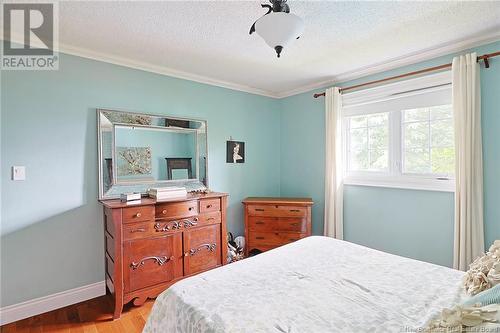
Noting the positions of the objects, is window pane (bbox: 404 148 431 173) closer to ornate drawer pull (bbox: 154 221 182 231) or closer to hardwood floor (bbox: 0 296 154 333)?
ornate drawer pull (bbox: 154 221 182 231)

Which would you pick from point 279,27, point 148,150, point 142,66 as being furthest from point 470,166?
point 142,66

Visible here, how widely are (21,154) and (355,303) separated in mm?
2681

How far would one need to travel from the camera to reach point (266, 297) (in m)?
1.24

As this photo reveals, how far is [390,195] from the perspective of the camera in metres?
2.86

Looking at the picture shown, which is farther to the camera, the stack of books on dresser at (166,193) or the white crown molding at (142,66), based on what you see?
the stack of books on dresser at (166,193)

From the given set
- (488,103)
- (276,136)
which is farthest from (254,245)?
(488,103)

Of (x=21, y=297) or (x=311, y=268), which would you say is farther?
(x=21, y=297)

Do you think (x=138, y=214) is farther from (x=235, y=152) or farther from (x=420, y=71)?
(x=420, y=71)

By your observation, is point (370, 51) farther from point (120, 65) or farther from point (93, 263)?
point (93, 263)

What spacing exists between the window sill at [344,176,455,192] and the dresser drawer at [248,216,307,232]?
76 cm

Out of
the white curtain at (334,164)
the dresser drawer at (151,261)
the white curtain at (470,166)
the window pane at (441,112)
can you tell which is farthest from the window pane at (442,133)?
the dresser drawer at (151,261)

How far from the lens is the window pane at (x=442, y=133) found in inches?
98.3

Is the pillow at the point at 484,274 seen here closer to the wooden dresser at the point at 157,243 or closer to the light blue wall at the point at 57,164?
the wooden dresser at the point at 157,243

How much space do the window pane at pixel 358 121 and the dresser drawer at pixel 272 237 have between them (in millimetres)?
1493
